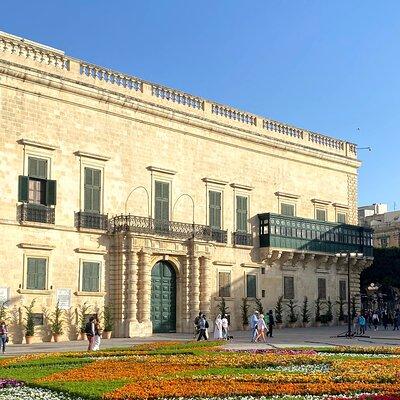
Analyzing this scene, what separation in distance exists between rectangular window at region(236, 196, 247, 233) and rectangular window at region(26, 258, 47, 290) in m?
13.0

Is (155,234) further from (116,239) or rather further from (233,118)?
(233,118)

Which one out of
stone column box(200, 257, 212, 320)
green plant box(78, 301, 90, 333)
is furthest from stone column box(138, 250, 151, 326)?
stone column box(200, 257, 212, 320)

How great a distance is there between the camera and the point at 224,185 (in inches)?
1551

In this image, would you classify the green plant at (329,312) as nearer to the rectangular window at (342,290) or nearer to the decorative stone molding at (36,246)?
the rectangular window at (342,290)

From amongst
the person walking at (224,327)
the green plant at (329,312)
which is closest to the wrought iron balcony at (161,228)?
the person walking at (224,327)

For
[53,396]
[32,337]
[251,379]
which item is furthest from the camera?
[32,337]

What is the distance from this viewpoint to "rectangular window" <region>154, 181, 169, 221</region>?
117 feet

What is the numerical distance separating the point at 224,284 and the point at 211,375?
75.2 feet

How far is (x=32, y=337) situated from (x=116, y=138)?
1039 cm

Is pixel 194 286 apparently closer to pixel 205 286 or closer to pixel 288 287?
pixel 205 286

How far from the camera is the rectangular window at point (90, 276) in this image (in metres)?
32.1

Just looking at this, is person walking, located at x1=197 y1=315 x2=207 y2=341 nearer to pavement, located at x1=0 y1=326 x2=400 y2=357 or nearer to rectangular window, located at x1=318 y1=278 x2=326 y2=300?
pavement, located at x1=0 y1=326 x2=400 y2=357

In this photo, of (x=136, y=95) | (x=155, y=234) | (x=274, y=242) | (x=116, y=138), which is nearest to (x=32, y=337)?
(x=155, y=234)

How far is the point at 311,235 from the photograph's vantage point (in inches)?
1694
